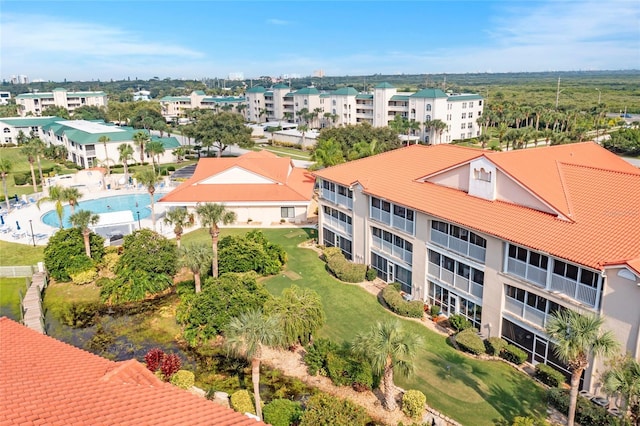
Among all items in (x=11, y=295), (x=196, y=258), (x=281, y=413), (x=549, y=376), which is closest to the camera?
(x=281, y=413)

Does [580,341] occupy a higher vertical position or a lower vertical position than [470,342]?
higher

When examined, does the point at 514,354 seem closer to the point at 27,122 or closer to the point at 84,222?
the point at 84,222

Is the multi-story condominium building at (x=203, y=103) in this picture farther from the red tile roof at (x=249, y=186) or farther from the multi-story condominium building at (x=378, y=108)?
the red tile roof at (x=249, y=186)

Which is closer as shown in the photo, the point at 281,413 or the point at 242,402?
the point at 281,413

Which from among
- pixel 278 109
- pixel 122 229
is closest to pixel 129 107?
pixel 278 109

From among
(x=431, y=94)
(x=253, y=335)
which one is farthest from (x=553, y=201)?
(x=431, y=94)

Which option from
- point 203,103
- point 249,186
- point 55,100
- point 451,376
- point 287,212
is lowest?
point 451,376
